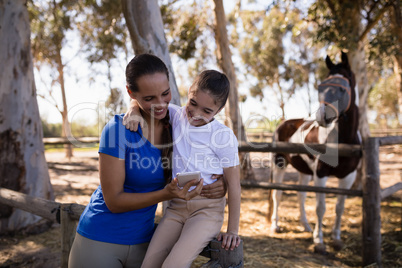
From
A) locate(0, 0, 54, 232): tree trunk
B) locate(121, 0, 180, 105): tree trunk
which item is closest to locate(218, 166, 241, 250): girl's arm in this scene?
locate(121, 0, 180, 105): tree trunk

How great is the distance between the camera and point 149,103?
1597mm

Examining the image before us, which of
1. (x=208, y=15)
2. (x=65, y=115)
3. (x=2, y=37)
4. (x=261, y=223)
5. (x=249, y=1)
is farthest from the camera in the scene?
(x=249, y=1)

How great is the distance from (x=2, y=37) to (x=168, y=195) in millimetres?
4027

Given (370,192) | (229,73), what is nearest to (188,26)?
(229,73)

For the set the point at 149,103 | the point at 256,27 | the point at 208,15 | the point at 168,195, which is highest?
the point at 256,27

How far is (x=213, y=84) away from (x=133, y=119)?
50 cm

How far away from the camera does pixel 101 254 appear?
1528mm

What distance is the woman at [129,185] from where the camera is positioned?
4.81ft

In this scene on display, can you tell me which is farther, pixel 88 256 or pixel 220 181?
pixel 220 181

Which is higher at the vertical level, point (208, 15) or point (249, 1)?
point (249, 1)

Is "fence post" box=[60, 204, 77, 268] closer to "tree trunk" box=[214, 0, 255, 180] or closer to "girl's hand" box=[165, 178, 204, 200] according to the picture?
"girl's hand" box=[165, 178, 204, 200]

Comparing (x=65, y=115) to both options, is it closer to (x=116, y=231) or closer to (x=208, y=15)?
(x=208, y=15)

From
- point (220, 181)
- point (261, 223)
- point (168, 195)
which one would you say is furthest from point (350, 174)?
point (168, 195)

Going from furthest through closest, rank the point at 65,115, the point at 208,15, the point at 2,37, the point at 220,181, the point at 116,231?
the point at 65,115 → the point at 208,15 → the point at 2,37 → the point at 220,181 → the point at 116,231
